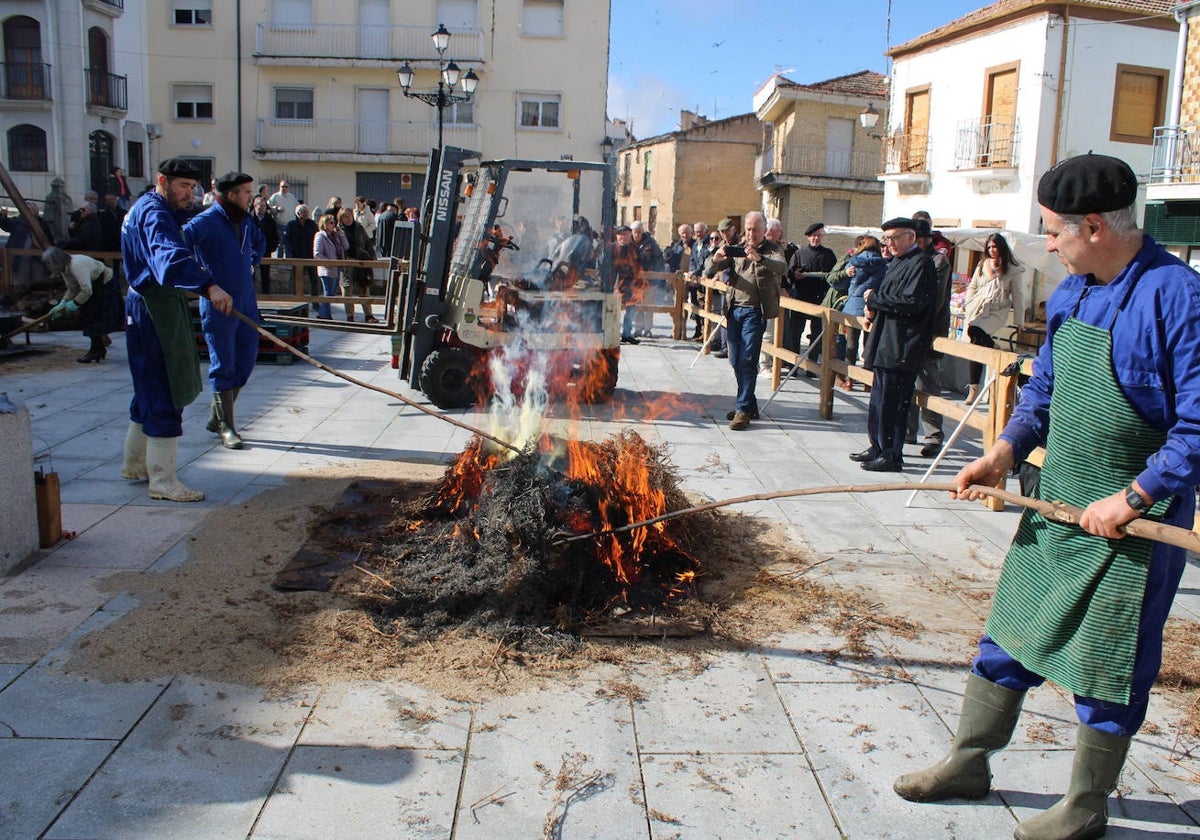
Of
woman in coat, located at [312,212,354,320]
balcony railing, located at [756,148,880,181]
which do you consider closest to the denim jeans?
woman in coat, located at [312,212,354,320]

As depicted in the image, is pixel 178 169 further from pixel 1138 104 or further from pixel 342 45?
pixel 342 45

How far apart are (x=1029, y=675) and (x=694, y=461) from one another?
454 cm

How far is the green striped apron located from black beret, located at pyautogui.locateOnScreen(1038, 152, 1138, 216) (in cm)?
34

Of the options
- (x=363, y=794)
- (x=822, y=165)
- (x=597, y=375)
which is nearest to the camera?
(x=363, y=794)

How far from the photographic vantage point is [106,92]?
1214 inches

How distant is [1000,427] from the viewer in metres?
6.45

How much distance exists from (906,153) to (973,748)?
1172 inches

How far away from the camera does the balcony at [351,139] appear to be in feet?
105

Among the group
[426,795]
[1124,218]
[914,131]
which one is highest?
[914,131]

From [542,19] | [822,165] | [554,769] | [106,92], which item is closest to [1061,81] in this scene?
[822,165]

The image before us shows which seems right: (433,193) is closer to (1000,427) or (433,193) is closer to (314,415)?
(314,415)

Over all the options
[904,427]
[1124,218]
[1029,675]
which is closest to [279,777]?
[1029,675]

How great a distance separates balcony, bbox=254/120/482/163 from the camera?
105 ft

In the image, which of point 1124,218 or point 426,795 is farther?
point 426,795
